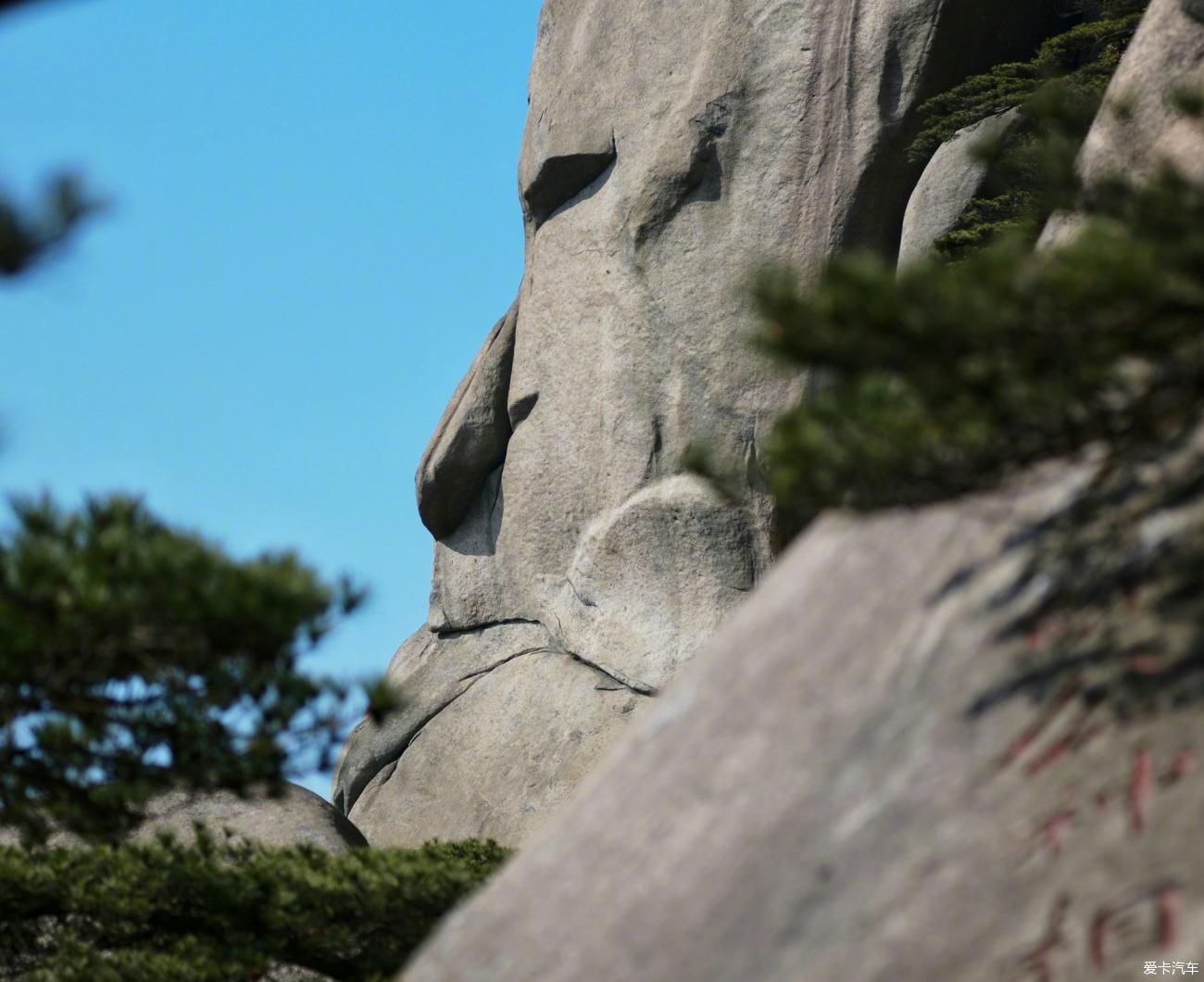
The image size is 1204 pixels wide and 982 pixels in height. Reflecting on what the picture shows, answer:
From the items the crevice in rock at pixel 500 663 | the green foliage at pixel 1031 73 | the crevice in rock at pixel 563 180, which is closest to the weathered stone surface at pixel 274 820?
the crevice in rock at pixel 500 663

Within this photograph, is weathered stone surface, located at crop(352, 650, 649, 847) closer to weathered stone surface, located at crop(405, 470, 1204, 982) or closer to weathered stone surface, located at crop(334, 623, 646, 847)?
weathered stone surface, located at crop(334, 623, 646, 847)

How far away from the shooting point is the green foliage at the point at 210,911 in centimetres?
716

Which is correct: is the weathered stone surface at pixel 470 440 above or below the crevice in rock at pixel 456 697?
above

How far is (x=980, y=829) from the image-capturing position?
3580 mm

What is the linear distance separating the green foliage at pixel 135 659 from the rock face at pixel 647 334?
927cm

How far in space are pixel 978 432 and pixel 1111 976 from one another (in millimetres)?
1264

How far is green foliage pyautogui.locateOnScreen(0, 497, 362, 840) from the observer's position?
4.60 meters

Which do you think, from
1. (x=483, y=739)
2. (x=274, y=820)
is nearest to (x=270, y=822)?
(x=274, y=820)

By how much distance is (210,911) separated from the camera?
24.2 feet

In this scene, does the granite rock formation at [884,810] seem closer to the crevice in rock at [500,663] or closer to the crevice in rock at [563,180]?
the crevice in rock at [500,663]

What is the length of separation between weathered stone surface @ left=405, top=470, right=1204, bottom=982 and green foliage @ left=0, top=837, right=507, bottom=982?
10.3ft

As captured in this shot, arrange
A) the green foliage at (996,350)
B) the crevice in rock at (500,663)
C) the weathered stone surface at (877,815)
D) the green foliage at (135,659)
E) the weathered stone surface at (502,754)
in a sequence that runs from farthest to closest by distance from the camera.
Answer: the crevice in rock at (500,663)
the weathered stone surface at (502,754)
the green foliage at (135,659)
the weathered stone surface at (877,815)
the green foliage at (996,350)

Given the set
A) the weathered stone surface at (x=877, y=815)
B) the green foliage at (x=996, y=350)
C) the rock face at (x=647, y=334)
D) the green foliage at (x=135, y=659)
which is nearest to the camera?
the green foliage at (x=996, y=350)

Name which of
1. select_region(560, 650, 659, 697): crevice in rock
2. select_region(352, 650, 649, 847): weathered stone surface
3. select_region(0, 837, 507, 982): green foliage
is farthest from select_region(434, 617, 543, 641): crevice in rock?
select_region(0, 837, 507, 982): green foliage
